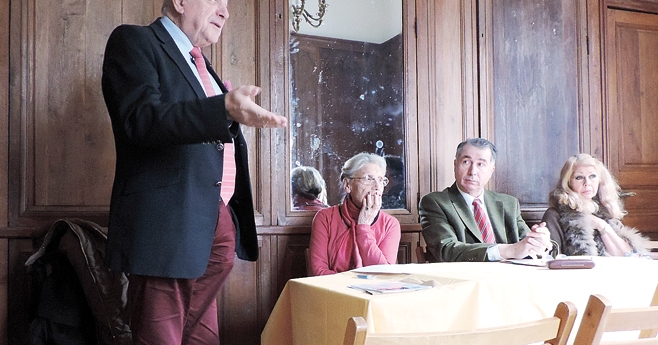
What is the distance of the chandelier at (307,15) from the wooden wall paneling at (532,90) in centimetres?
104

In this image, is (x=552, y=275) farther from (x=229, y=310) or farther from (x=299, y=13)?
(x=299, y=13)

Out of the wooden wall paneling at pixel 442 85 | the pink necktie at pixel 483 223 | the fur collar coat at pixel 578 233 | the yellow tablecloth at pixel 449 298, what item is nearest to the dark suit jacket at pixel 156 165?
the yellow tablecloth at pixel 449 298

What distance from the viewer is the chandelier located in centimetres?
338

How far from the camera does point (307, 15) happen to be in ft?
11.2

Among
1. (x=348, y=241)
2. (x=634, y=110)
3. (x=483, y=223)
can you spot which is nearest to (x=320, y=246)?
(x=348, y=241)

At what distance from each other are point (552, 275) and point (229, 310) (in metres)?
1.68

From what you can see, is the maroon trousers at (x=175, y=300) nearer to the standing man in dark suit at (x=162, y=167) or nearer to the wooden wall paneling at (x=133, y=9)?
the standing man in dark suit at (x=162, y=167)

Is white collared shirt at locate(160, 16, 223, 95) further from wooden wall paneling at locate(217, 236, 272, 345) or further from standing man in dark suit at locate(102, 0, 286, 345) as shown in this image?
wooden wall paneling at locate(217, 236, 272, 345)

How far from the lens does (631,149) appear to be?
4.32 metres

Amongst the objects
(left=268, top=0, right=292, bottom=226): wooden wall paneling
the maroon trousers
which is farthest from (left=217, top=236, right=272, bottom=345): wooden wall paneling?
the maroon trousers

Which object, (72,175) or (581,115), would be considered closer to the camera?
(72,175)

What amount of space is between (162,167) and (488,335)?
103 cm

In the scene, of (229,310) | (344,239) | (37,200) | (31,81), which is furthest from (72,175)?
(344,239)

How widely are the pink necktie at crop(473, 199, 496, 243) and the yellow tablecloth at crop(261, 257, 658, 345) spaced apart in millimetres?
895
